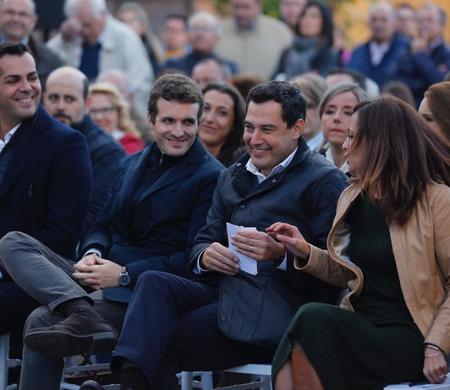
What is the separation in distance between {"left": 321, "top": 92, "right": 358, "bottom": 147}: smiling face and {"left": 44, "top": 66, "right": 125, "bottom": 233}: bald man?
138 cm

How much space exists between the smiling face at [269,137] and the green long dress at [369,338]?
2.36 feet

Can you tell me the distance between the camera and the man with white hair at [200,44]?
39.0 ft

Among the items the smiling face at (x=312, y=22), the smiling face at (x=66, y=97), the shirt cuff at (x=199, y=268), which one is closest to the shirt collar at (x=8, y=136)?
the smiling face at (x=66, y=97)

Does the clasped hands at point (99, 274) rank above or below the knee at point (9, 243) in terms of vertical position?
below

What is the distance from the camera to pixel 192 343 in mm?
5613

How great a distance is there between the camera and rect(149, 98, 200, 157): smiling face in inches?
250

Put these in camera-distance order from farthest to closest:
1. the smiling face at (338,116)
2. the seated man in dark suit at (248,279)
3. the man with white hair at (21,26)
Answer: the man with white hair at (21,26)
the smiling face at (338,116)
the seated man in dark suit at (248,279)

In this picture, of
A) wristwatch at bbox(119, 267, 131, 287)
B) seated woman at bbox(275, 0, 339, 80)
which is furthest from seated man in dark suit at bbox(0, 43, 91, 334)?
seated woman at bbox(275, 0, 339, 80)

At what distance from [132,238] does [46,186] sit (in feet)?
1.88

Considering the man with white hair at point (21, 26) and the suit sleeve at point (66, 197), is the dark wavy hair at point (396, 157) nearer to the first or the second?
the suit sleeve at point (66, 197)

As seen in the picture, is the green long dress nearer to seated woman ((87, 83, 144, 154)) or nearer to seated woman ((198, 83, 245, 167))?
seated woman ((198, 83, 245, 167))

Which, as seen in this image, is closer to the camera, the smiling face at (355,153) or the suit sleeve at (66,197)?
the smiling face at (355,153)

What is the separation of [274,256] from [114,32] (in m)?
6.73

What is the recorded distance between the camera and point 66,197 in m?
6.48
